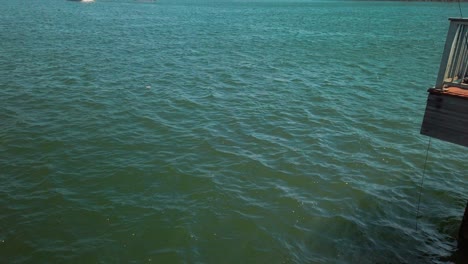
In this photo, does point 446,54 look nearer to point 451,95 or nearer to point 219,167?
point 451,95

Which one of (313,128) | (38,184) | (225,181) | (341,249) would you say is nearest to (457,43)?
(341,249)

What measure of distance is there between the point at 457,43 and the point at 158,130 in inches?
505

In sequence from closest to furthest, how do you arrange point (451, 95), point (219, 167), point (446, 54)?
Result: point (451, 95) < point (446, 54) < point (219, 167)

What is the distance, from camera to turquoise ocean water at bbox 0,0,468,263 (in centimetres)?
1059

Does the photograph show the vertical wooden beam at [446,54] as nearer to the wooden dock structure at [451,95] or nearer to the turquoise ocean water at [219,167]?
the wooden dock structure at [451,95]

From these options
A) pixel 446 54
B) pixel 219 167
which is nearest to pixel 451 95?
pixel 446 54

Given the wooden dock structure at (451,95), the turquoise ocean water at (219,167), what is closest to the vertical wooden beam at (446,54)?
the wooden dock structure at (451,95)

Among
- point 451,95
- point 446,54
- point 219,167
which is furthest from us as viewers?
point 219,167

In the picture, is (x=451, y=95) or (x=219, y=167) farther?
(x=219, y=167)

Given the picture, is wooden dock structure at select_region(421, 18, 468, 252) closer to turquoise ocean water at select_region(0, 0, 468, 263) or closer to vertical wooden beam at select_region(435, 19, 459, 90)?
vertical wooden beam at select_region(435, 19, 459, 90)

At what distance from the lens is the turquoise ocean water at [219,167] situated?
34.8ft

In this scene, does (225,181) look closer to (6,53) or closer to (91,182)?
(91,182)

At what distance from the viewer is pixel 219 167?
14562 mm

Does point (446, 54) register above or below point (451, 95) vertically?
above
